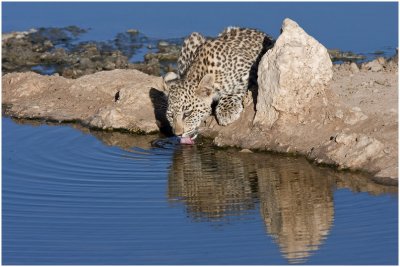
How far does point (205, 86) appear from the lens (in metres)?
20.0

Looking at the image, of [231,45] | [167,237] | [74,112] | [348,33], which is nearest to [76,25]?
[348,33]

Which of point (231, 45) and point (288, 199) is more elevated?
point (231, 45)

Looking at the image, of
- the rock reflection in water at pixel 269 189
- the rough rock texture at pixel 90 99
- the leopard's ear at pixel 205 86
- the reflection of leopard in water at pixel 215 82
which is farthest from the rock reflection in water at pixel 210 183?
the rough rock texture at pixel 90 99

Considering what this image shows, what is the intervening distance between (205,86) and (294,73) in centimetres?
154

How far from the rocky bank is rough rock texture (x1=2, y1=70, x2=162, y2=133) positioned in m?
0.02

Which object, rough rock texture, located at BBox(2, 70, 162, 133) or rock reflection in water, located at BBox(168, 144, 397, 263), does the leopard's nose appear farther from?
rough rock texture, located at BBox(2, 70, 162, 133)

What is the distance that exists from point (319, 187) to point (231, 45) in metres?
4.00

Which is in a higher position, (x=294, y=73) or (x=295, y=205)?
(x=294, y=73)

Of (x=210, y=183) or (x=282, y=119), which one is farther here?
(x=282, y=119)

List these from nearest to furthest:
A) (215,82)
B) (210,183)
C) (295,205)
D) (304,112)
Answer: (295,205), (210,183), (304,112), (215,82)

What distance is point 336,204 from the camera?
1669cm

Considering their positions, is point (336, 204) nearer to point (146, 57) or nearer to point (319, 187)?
point (319, 187)

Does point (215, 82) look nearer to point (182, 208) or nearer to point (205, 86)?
point (205, 86)

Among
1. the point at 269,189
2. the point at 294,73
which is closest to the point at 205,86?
the point at 294,73
